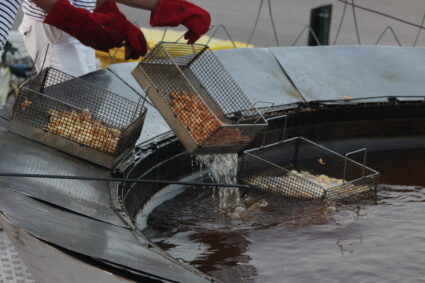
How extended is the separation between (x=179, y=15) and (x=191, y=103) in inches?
18.2

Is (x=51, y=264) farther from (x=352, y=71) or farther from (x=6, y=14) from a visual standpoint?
(x=352, y=71)

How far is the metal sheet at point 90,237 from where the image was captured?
2.53 meters

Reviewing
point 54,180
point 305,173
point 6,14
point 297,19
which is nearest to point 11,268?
point 54,180

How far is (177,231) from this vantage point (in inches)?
144

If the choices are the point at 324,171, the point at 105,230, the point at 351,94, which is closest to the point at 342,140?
the point at 351,94

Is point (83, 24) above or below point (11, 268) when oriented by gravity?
above

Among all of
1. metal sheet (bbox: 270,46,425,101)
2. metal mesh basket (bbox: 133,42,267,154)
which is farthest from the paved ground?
metal mesh basket (bbox: 133,42,267,154)

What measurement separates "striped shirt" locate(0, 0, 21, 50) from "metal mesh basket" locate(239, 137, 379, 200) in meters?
1.47

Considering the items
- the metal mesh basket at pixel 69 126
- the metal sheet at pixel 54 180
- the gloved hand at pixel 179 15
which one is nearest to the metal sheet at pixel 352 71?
the gloved hand at pixel 179 15

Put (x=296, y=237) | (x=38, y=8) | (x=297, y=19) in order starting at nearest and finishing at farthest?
(x=296, y=237) < (x=38, y=8) < (x=297, y=19)

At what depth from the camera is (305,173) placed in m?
4.27

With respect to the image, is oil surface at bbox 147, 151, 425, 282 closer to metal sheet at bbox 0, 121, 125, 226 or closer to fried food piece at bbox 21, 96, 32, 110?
metal sheet at bbox 0, 121, 125, 226

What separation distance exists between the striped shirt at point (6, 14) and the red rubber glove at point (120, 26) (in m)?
0.58

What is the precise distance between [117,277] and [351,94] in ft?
9.77
